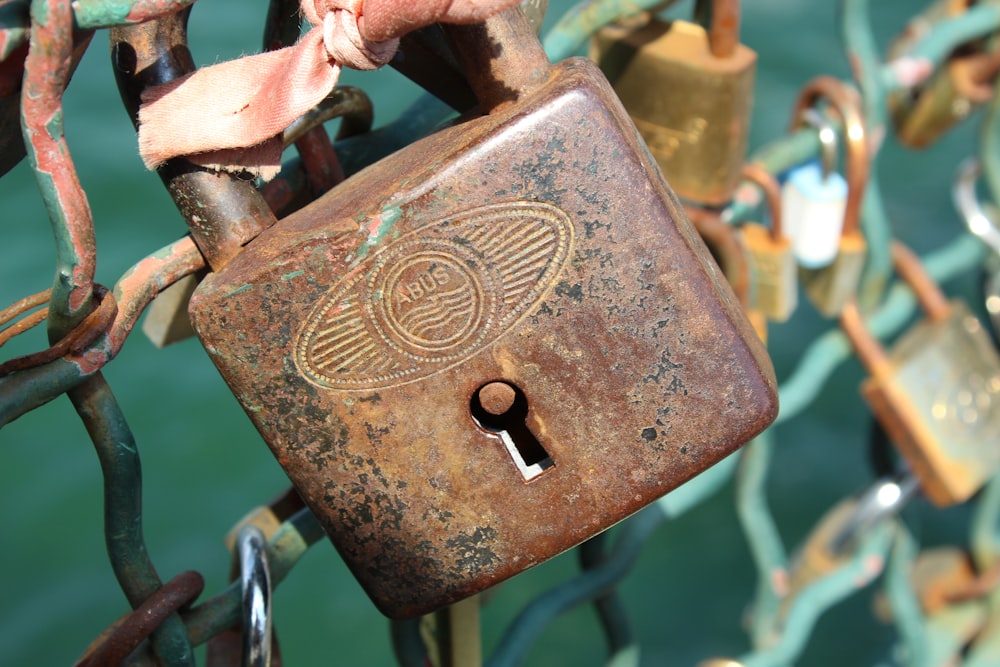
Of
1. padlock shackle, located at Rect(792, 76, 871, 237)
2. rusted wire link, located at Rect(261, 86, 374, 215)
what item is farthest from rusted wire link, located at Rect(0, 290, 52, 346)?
padlock shackle, located at Rect(792, 76, 871, 237)

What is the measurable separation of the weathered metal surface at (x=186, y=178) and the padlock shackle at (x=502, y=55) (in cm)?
16

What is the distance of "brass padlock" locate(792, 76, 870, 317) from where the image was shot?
130 centimetres

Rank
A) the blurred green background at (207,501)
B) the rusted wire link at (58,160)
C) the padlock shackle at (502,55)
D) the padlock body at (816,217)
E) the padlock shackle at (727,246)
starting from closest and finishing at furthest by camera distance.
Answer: the rusted wire link at (58,160) → the padlock shackle at (502,55) → the padlock shackle at (727,246) → the padlock body at (816,217) → the blurred green background at (207,501)

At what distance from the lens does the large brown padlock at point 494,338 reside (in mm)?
692

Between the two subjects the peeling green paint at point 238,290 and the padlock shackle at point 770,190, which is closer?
the peeling green paint at point 238,290

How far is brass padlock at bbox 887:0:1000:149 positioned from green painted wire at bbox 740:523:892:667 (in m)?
0.62

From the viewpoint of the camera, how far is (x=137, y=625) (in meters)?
0.75

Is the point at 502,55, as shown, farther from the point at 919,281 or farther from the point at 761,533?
the point at 919,281

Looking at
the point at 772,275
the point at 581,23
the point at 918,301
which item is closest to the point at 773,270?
the point at 772,275

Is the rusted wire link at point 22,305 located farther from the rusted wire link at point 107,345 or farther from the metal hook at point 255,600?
the metal hook at point 255,600

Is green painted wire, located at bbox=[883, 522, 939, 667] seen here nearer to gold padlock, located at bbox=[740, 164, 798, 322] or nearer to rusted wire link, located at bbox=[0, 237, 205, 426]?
gold padlock, located at bbox=[740, 164, 798, 322]

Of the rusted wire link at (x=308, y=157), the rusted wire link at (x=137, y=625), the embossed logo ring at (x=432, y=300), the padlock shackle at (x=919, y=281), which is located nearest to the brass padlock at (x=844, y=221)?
the padlock shackle at (x=919, y=281)

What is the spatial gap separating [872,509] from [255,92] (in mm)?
1085

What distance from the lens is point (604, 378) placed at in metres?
0.73
